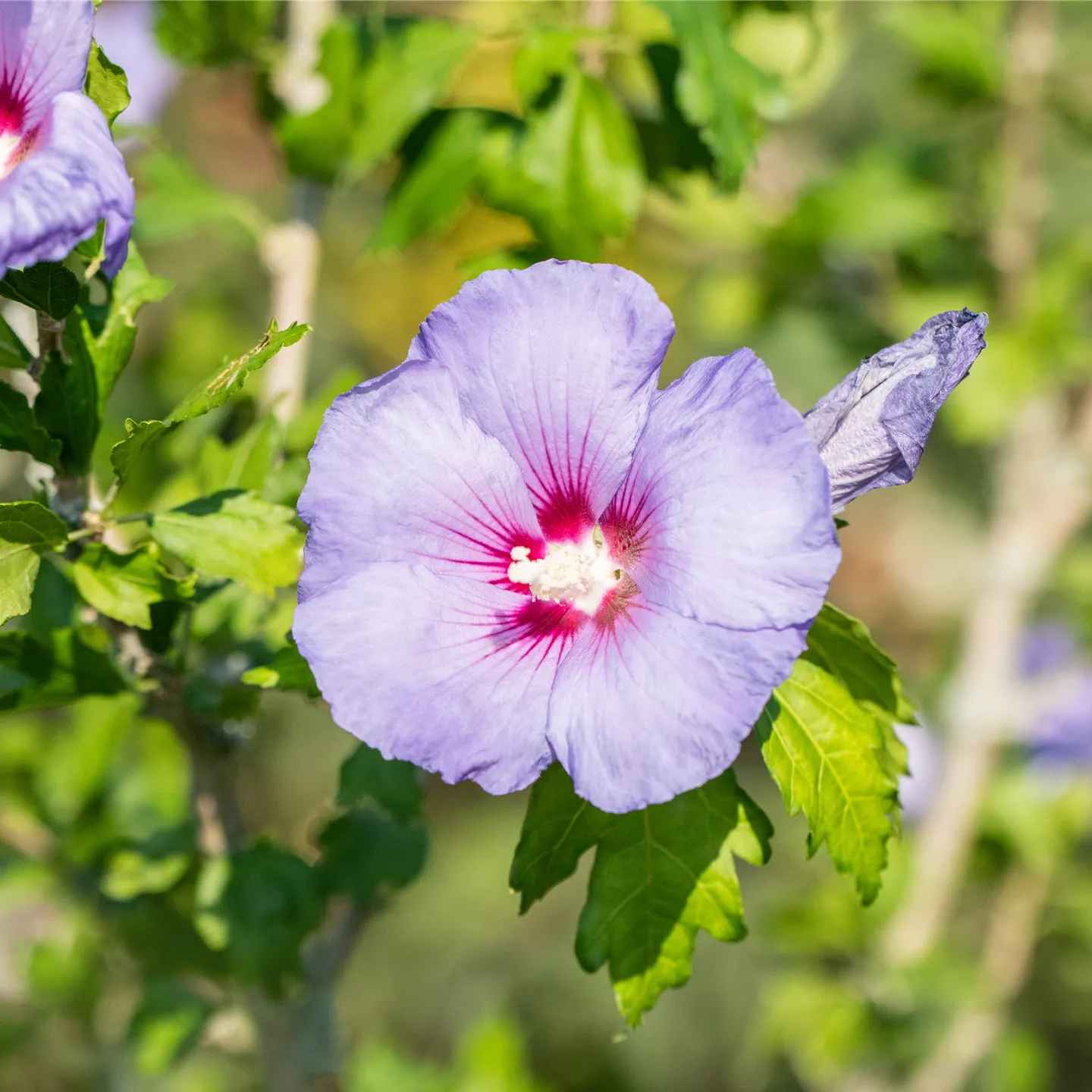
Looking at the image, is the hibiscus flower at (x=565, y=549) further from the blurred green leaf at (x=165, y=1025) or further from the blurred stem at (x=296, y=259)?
the blurred green leaf at (x=165, y=1025)

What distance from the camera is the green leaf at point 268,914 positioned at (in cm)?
147

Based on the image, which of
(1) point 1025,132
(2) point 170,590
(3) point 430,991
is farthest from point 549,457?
(3) point 430,991

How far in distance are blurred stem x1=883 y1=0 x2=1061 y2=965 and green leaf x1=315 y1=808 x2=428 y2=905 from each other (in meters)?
1.23

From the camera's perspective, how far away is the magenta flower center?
42.2 inches

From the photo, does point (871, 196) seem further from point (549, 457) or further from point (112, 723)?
point (112, 723)

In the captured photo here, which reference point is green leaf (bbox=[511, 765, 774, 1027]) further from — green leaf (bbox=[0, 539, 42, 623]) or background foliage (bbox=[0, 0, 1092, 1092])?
green leaf (bbox=[0, 539, 42, 623])

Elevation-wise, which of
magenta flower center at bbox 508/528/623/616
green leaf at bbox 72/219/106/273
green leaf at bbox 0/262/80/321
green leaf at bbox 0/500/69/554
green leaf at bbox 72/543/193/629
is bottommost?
green leaf at bbox 72/543/193/629

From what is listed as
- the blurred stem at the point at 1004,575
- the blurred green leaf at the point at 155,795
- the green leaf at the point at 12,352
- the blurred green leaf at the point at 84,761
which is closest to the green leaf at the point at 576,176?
the green leaf at the point at 12,352

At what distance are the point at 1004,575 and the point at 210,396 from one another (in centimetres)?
184

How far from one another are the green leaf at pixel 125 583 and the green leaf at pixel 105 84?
39 cm

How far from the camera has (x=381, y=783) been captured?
1.30 m

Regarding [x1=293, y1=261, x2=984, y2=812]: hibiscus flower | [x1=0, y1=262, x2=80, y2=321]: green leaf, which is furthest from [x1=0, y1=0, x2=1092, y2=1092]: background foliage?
[x1=293, y1=261, x2=984, y2=812]: hibiscus flower

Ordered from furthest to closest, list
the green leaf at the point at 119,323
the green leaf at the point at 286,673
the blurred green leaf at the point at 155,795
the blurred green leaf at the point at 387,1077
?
the blurred green leaf at the point at 387,1077, the blurred green leaf at the point at 155,795, the green leaf at the point at 119,323, the green leaf at the point at 286,673

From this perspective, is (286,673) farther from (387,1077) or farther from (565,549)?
(387,1077)
